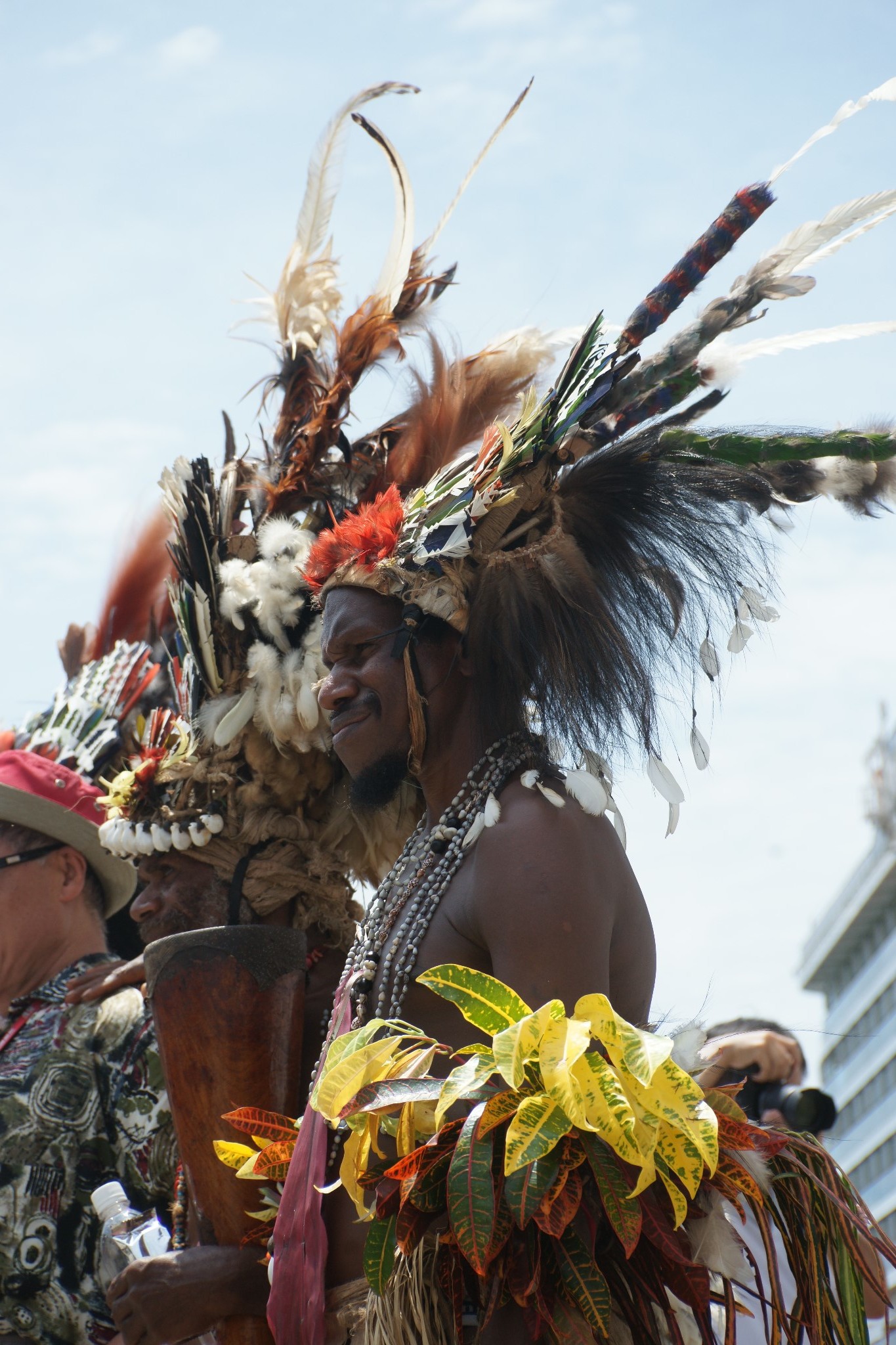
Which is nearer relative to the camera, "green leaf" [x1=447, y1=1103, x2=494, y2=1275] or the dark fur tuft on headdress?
"green leaf" [x1=447, y1=1103, x2=494, y2=1275]

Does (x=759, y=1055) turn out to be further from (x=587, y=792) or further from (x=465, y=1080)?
(x=465, y=1080)

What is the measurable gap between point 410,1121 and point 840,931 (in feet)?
174

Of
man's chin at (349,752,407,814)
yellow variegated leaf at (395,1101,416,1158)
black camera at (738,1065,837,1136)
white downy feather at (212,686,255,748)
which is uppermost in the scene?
white downy feather at (212,686,255,748)

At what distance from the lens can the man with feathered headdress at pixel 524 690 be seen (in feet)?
7.43

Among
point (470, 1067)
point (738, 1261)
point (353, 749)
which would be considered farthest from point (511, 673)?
point (738, 1261)

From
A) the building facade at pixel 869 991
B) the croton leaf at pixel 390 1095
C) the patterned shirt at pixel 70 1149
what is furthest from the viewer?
the building facade at pixel 869 991

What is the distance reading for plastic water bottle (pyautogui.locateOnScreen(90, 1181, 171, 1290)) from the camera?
2873 millimetres

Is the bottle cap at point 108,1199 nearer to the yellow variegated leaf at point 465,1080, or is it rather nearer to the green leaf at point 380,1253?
the green leaf at point 380,1253

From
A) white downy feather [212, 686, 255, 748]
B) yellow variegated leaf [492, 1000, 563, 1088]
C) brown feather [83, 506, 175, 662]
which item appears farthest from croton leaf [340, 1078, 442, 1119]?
brown feather [83, 506, 175, 662]

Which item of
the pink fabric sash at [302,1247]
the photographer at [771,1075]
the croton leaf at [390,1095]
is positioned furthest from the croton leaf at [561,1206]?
the photographer at [771,1075]

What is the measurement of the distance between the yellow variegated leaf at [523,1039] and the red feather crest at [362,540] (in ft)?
3.75

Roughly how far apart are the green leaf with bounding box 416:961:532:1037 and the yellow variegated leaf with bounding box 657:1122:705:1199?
273mm

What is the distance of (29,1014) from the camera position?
385cm

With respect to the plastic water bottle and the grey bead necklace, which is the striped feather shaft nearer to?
the grey bead necklace
